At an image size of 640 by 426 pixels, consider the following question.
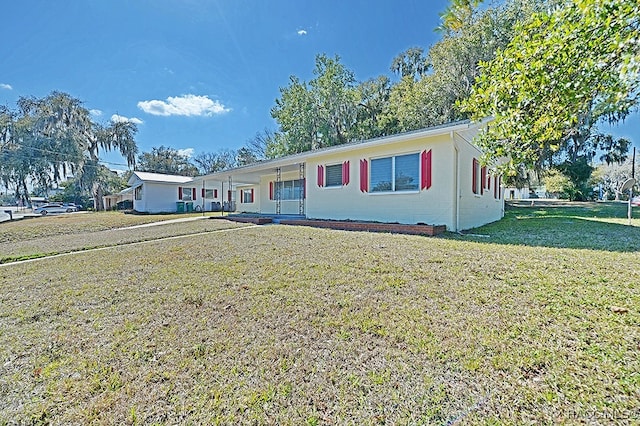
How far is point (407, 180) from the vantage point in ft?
28.9

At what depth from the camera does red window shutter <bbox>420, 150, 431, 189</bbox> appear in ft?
27.1

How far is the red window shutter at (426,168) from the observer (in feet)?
27.1

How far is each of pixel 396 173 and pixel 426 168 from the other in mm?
1006

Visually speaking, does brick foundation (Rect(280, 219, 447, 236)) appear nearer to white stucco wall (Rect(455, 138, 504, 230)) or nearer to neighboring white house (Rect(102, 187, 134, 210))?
white stucco wall (Rect(455, 138, 504, 230))

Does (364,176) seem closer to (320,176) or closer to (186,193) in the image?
(320,176)

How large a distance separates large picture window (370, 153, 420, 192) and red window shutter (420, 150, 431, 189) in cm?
20

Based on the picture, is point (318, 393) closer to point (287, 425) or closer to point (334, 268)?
point (287, 425)

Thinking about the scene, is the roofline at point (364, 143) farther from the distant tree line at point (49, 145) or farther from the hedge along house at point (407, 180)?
the distant tree line at point (49, 145)

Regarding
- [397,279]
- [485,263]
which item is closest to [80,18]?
[397,279]

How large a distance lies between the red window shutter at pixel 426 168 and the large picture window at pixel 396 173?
0.20 metres

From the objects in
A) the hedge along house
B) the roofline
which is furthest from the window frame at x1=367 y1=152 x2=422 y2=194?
the roofline

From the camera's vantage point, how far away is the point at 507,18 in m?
15.8

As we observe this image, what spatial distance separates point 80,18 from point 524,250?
16.3 metres

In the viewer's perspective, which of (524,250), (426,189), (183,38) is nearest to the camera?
(524,250)
